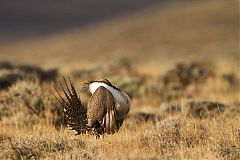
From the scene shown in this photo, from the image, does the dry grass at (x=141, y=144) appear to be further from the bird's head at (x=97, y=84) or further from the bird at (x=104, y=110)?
the bird's head at (x=97, y=84)

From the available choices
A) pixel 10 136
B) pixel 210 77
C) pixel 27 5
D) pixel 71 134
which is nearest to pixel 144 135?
pixel 71 134

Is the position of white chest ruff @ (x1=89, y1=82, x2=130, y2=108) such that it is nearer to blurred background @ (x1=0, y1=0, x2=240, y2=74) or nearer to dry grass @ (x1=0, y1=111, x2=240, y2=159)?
dry grass @ (x1=0, y1=111, x2=240, y2=159)

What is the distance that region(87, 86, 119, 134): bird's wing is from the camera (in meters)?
6.89

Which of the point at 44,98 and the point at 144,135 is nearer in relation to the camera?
the point at 144,135

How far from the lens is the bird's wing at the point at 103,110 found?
689cm

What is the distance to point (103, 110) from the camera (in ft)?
22.8

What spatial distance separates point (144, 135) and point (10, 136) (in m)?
1.46

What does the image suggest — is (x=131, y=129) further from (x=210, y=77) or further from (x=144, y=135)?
(x=210, y=77)

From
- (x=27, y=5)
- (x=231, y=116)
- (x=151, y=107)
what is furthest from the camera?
(x=27, y=5)

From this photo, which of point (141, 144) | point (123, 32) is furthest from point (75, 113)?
point (123, 32)

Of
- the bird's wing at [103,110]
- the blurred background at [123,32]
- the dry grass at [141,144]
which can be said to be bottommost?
the dry grass at [141,144]

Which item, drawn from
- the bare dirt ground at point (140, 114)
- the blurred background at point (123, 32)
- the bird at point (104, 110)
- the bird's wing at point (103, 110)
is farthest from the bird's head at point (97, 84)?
the blurred background at point (123, 32)

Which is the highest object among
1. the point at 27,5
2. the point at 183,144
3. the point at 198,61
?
the point at 27,5

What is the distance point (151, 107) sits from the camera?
1222 centimetres
